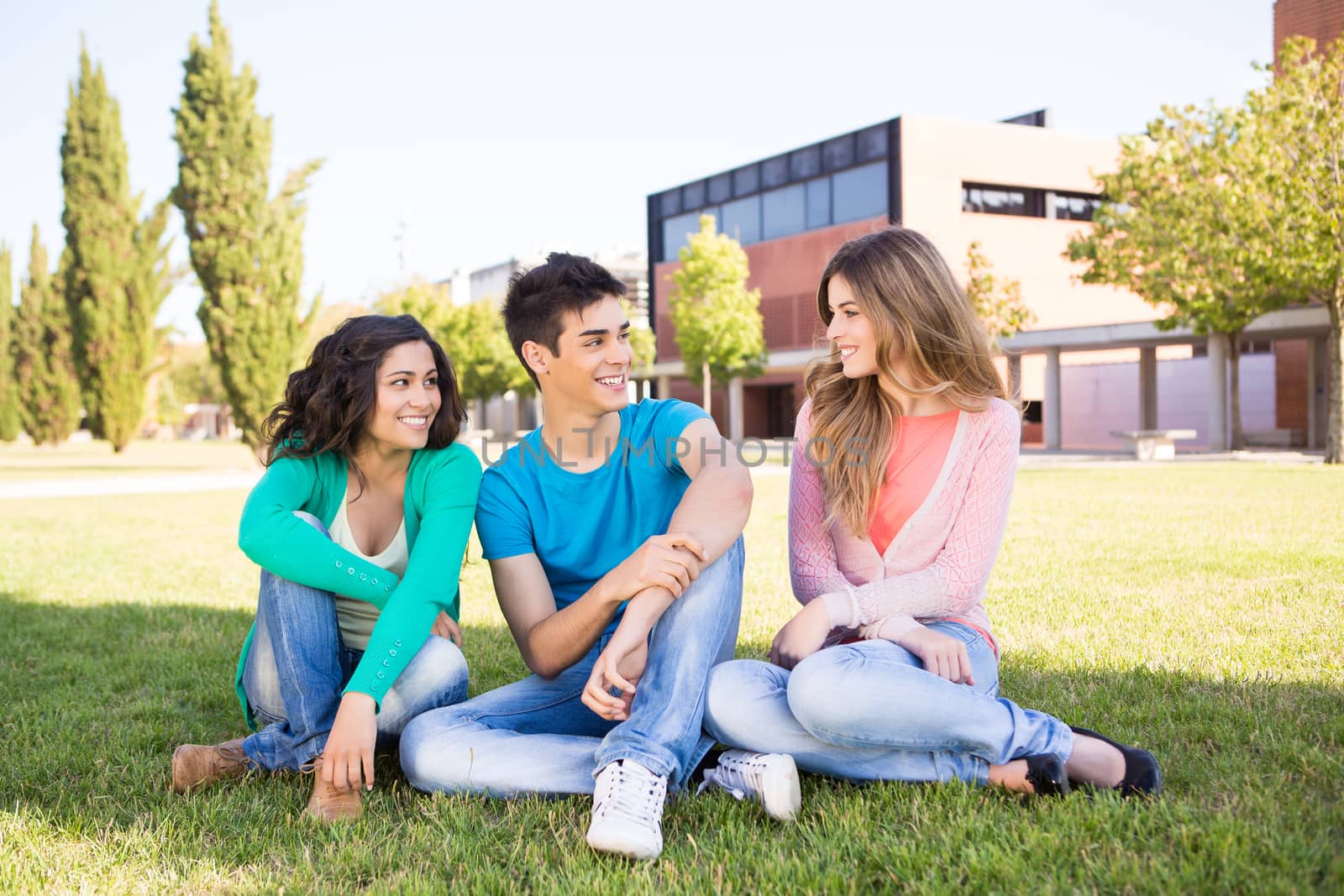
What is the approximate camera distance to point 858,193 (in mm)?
37125

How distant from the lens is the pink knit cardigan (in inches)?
115

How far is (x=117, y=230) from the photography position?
2625 cm

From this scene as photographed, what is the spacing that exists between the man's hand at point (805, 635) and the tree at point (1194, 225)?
52.6 ft

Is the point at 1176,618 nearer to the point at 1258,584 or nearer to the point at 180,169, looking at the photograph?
the point at 1258,584

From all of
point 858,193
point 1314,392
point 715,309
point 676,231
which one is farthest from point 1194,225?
point 676,231

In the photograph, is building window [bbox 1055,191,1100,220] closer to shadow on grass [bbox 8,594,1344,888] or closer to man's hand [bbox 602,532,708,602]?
shadow on grass [bbox 8,594,1344,888]

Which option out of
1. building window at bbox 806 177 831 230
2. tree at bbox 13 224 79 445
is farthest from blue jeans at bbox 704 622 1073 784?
building window at bbox 806 177 831 230

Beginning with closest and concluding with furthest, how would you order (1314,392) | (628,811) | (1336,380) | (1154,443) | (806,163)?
(628,811) < (1336,380) < (1154,443) < (1314,392) < (806,163)

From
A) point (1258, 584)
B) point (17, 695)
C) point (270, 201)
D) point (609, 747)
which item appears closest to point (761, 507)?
point (1258, 584)

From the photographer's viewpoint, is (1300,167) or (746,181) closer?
(1300,167)

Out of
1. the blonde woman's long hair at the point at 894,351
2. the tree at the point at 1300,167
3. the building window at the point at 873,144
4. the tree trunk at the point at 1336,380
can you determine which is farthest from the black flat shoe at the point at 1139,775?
the building window at the point at 873,144

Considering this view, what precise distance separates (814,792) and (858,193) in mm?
36520

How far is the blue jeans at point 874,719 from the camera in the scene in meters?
2.53

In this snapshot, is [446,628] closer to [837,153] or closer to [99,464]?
[99,464]
